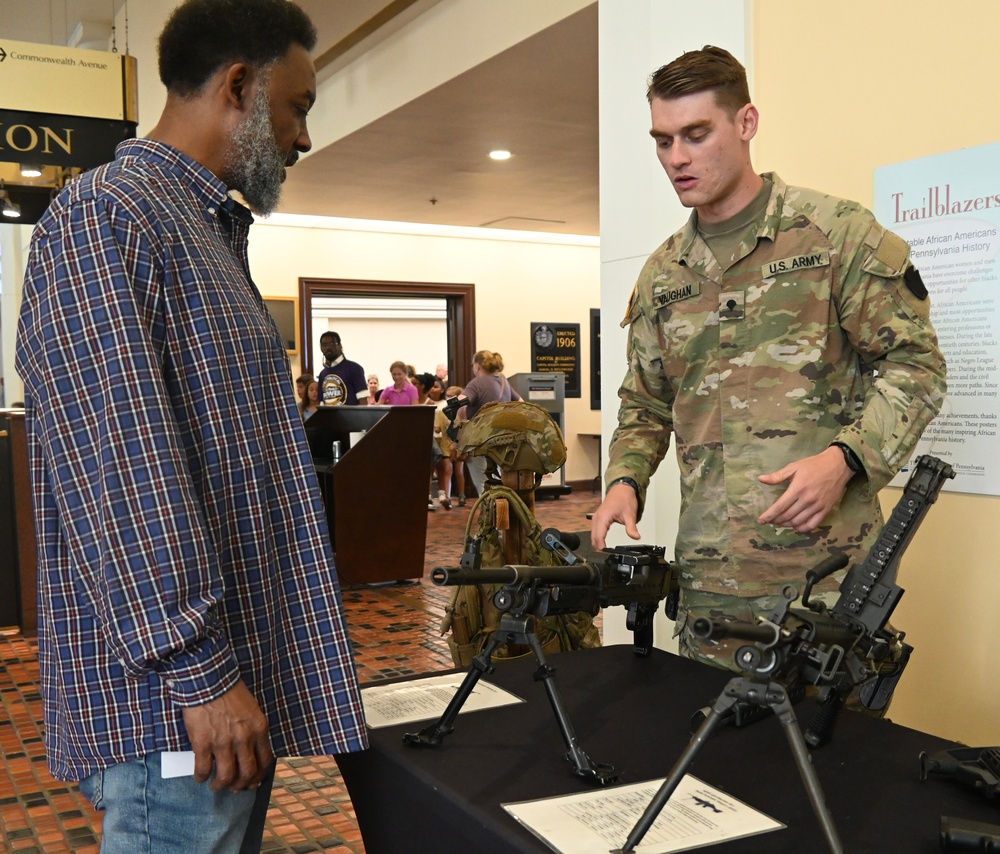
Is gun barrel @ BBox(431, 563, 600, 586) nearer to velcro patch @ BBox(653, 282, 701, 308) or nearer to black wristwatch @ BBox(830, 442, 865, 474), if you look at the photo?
black wristwatch @ BBox(830, 442, 865, 474)

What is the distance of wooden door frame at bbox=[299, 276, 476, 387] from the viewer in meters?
11.6

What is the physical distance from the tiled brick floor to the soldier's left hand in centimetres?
177

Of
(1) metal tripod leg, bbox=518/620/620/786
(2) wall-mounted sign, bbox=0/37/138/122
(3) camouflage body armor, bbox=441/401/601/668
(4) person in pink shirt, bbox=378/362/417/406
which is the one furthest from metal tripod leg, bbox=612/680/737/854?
(4) person in pink shirt, bbox=378/362/417/406

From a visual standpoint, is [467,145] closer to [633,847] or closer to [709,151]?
[709,151]

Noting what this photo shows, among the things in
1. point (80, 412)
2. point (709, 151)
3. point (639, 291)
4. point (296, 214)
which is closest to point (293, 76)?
point (80, 412)

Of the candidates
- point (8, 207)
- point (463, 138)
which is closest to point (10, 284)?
point (8, 207)

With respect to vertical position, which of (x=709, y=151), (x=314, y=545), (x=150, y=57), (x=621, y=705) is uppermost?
(x=150, y=57)

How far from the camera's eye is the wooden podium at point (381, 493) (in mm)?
6336

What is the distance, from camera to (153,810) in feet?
3.80

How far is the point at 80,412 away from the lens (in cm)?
113

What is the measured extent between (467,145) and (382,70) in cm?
116

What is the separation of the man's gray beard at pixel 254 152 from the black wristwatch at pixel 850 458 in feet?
2.97

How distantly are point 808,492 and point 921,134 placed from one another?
1507 mm

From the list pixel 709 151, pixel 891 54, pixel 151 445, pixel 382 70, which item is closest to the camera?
pixel 151 445
